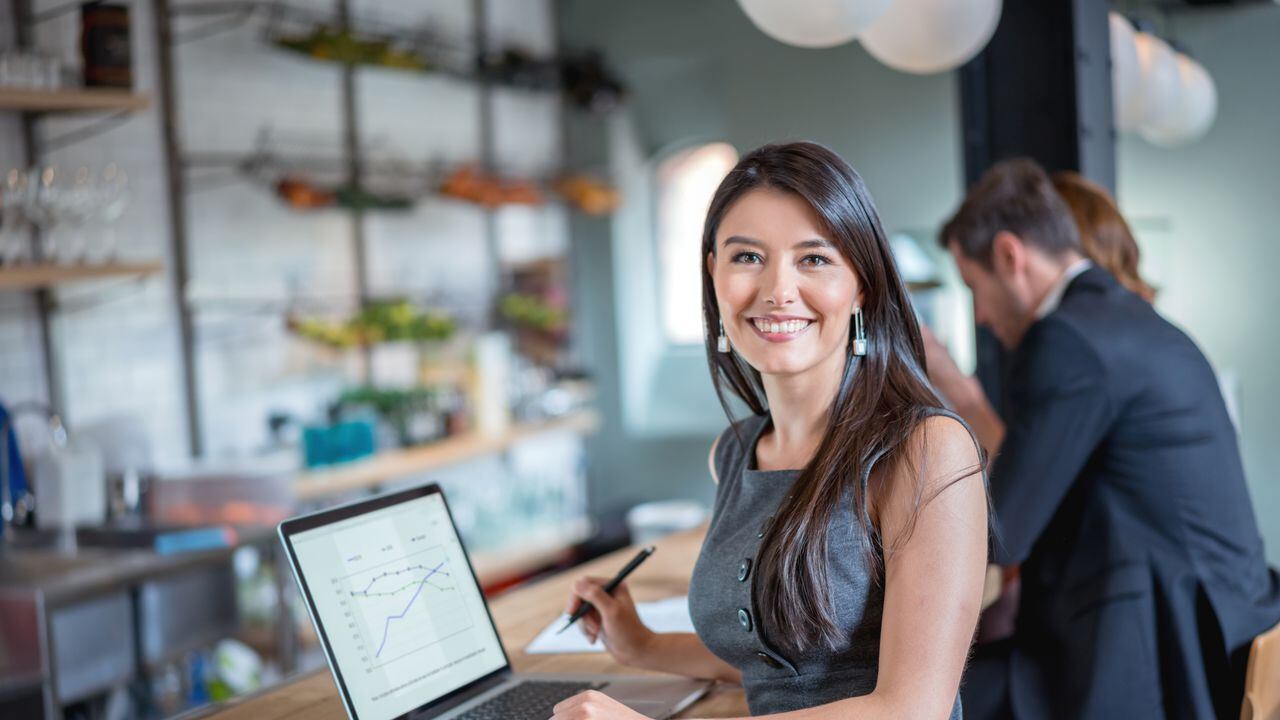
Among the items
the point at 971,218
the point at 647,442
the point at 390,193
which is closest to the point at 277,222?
the point at 390,193

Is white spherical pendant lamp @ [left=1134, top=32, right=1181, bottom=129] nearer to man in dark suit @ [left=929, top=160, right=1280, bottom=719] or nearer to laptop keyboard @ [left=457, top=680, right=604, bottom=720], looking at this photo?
man in dark suit @ [left=929, top=160, right=1280, bottom=719]

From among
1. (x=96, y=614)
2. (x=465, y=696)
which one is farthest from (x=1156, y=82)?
(x=96, y=614)

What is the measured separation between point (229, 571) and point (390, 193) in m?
2.38

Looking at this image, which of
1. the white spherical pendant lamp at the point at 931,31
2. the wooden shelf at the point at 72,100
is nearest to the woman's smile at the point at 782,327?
the white spherical pendant lamp at the point at 931,31

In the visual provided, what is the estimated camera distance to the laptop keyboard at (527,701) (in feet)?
5.26

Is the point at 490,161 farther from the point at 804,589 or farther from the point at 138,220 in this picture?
the point at 804,589

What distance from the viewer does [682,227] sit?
739cm

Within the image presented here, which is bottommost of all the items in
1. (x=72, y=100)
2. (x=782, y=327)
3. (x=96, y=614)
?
(x=96, y=614)

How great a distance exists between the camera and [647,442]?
730cm

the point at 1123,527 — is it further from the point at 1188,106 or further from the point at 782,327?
the point at 1188,106

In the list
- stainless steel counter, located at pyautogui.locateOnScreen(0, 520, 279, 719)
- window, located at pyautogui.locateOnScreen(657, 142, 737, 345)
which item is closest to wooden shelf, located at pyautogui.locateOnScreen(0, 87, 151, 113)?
stainless steel counter, located at pyautogui.locateOnScreen(0, 520, 279, 719)

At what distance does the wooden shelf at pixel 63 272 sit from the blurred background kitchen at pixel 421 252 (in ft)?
0.06

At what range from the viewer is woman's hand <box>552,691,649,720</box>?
132 centimetres

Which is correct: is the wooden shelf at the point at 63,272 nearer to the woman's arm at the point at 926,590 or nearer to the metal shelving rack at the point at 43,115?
the metal shelving rack at the point at 43,115
